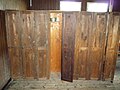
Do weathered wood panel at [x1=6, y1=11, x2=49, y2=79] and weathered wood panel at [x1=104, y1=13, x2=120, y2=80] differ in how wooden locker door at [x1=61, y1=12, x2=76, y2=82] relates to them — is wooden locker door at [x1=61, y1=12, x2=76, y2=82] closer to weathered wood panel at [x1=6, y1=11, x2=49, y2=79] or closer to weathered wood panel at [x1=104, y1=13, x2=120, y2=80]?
weathered wood panel at [x1=6, y1=11, x2=49, y2=79]

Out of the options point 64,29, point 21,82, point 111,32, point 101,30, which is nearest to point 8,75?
point 21,82

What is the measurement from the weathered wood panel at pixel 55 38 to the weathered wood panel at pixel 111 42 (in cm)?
129

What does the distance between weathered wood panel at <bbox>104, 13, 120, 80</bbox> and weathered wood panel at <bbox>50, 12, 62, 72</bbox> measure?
1290mm

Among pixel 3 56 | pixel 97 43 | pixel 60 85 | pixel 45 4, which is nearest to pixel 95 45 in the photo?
pixel 97 43

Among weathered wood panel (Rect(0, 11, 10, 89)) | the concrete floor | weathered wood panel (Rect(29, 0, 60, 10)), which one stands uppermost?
weathered wood panel (Rect(29, 0, 60, 10))

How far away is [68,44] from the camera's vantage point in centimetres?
319

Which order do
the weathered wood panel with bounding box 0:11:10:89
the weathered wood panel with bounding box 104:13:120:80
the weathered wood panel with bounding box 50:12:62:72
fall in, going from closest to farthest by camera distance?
the weathered wood panel with bounding box 0:11:10:89, the weathered wood panel with bounding box 104:13:120:80, the weathered wood panel with bounding box 50:12:62:72

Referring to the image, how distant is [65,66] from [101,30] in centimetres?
128

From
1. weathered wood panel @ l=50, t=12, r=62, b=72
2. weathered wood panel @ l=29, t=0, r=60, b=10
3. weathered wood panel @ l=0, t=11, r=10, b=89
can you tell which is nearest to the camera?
weathered wood panel @ l=0, t=11, r=10, b=89

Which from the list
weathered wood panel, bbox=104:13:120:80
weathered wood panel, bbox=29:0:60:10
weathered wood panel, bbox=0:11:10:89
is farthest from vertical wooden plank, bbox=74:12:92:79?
weathered wood panel, bbox=29:0:60:10

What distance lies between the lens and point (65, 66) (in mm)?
3365

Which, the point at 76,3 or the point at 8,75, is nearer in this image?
the point at 8,75

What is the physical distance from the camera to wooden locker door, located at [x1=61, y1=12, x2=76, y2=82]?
3.05m

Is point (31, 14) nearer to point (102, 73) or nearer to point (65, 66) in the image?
point (65, 66)
